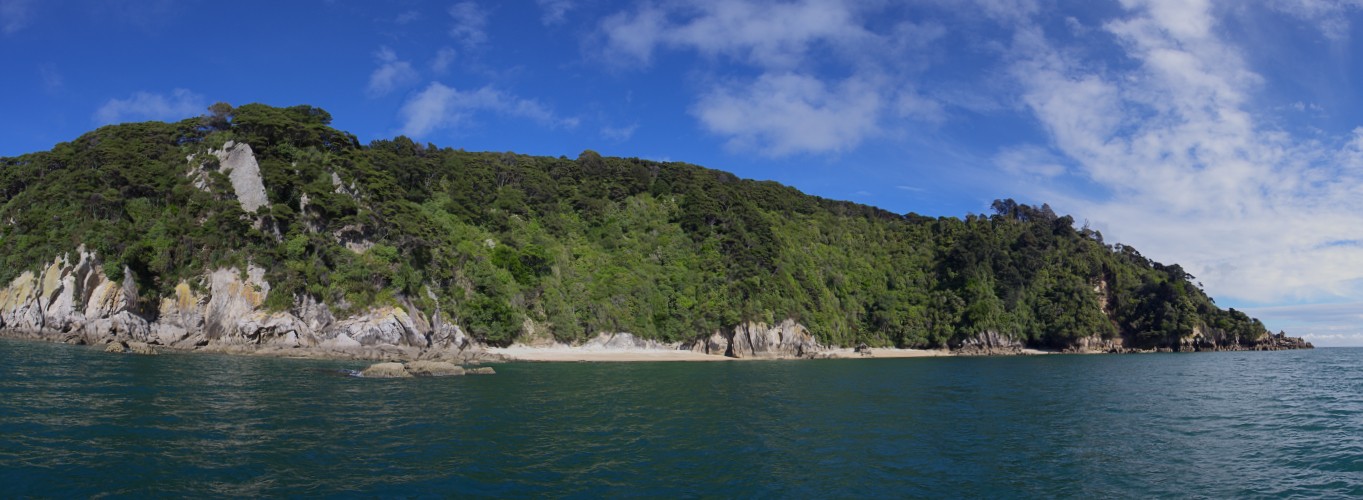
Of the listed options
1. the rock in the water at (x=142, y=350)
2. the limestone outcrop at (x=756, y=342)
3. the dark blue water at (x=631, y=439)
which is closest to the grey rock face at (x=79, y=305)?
the rock in the water at (x=142, y=350)

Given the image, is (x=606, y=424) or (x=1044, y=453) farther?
(x=606, y=424)

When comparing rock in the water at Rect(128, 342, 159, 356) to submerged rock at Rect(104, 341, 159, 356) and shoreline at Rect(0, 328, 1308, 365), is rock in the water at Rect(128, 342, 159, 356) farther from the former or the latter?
shoreline at Rect(0, 328, 1308, 365)

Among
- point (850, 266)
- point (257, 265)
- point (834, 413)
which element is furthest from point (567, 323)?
point (850, 266)

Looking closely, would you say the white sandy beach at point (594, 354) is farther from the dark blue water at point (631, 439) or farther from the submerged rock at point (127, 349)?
the dark blue water at point (631, 439)

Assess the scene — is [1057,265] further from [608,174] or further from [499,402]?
[499,402]

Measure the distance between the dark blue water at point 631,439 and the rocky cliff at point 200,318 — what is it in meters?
18.1

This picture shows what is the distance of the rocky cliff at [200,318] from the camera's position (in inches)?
2194

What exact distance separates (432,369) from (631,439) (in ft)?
77.4

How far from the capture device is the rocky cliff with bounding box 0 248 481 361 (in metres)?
55.7

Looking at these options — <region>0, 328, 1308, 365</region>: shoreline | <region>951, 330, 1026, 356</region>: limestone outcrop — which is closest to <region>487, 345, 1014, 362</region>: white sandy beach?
<region>0, 328, 1308, 365</region>: shoreline

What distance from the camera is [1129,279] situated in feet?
365

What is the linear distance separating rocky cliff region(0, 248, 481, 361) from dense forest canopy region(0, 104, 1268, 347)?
1.40 metres

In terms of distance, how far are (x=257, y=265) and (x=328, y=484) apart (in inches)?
2069

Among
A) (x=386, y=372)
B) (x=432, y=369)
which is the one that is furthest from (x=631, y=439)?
(x=432, y=369)
